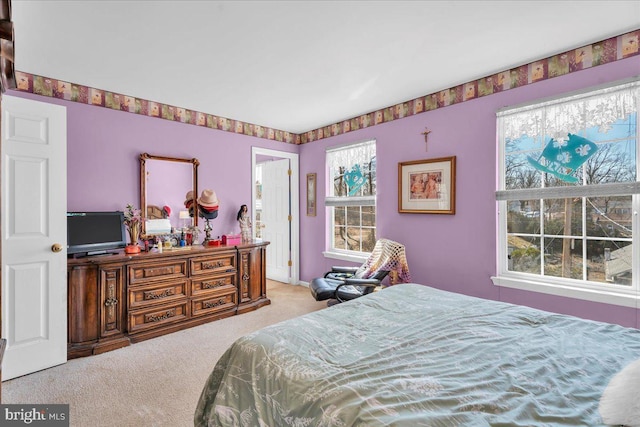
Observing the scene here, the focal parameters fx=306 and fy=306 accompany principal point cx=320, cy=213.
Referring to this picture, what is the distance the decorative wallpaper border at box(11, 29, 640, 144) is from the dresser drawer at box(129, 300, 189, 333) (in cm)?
224

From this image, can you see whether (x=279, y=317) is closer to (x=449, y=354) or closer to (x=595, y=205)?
(x=449, y=354)

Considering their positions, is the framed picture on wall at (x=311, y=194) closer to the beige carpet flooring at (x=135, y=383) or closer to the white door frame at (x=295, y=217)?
the white door frame at (x=295, y=217)

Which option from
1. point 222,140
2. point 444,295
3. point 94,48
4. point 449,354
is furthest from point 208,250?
point 449,354

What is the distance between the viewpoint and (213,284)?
12.1 feet

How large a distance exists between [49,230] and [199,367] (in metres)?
1.71

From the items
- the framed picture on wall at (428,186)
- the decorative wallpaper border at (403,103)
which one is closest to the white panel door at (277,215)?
the decorative wallpaper border at (403,103)

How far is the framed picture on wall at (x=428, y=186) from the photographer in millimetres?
3359

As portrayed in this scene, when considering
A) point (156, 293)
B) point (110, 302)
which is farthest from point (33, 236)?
point (156, 293)

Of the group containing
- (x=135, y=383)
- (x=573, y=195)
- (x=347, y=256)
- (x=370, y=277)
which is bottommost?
(x=135, y=383)

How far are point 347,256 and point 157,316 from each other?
8.21 ft

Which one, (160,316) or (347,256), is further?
(347,256)

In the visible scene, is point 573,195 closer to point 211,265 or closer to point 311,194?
point 311,194

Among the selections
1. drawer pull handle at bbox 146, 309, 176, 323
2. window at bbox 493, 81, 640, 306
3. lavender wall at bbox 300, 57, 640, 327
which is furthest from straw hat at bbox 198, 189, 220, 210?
window at bbox 493, 81, 640, 306

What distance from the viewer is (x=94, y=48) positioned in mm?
2463
